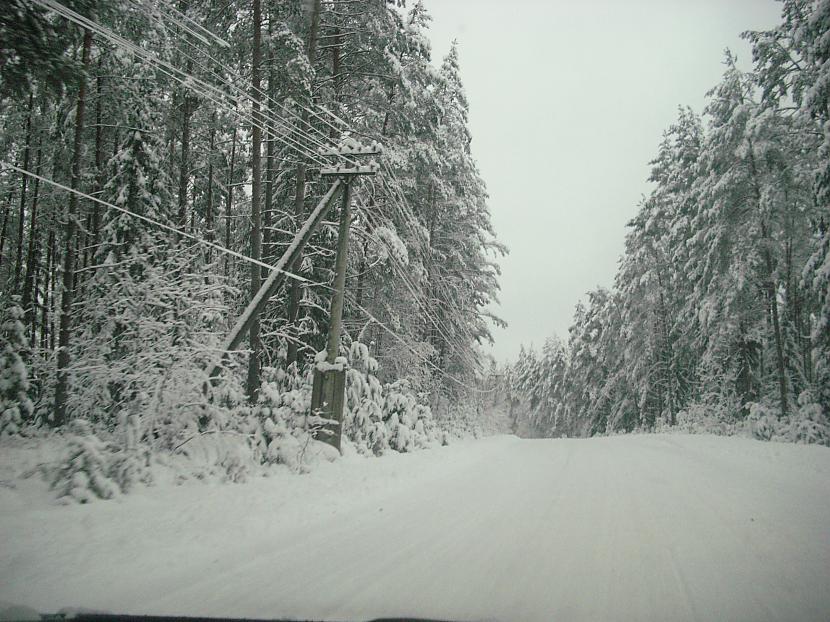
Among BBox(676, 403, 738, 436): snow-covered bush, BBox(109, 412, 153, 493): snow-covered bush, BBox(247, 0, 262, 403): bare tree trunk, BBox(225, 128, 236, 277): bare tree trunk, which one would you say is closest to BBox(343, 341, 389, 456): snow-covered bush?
BBox(247, 0, 262, 403): bare tree trunk

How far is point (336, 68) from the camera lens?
13.7 m

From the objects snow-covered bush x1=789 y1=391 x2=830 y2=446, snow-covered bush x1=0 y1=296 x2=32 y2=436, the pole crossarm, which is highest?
the pole crossarm

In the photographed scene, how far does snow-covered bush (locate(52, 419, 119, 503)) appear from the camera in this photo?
16.2 feet

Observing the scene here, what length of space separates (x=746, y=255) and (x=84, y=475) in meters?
21.1

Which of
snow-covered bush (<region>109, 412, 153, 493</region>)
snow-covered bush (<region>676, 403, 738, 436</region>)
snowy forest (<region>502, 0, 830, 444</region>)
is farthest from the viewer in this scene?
snow-covered bush (<region>676, 403, 738, 436</region>)

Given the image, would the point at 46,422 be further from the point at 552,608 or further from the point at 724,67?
the point at 724,67

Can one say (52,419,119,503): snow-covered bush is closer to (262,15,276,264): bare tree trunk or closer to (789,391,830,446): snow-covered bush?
(262,15,276,264): bare tree trunk

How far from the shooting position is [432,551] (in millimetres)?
3883

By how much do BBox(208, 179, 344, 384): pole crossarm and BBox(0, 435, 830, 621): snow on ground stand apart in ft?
7.63

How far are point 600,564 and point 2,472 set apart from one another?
6.71 m

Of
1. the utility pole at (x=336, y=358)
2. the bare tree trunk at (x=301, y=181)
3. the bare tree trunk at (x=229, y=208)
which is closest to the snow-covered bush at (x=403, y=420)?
the utility pole at (x=336, y=358)

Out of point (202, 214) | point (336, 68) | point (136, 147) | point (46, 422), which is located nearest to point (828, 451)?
→ point (336, 68)

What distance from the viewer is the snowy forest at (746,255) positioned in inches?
539

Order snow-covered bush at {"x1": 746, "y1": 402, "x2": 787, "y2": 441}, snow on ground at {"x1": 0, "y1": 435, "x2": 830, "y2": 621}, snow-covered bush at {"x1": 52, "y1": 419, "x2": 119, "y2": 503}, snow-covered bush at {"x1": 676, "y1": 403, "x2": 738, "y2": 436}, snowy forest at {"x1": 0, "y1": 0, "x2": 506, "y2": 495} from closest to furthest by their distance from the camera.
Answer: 1. snow on ground at {"x1": 0, "y1": 435, "x2": 830, "y2": 621}
2. snow-covered bush at {"x1": 52, "y1": 419, "x2": 119, "y2": 503}
3. snowy forest at {"x1": 0, "y1": 0, "x2": 506, "y2": 495}
4. snow-covered bush at {"x1": 746, "y1": 402, "x2": 787, "y2": 441}
5. snow-covered bush at {"x1": 676, "y1": 403, "x2": 738, "y2": 436}
